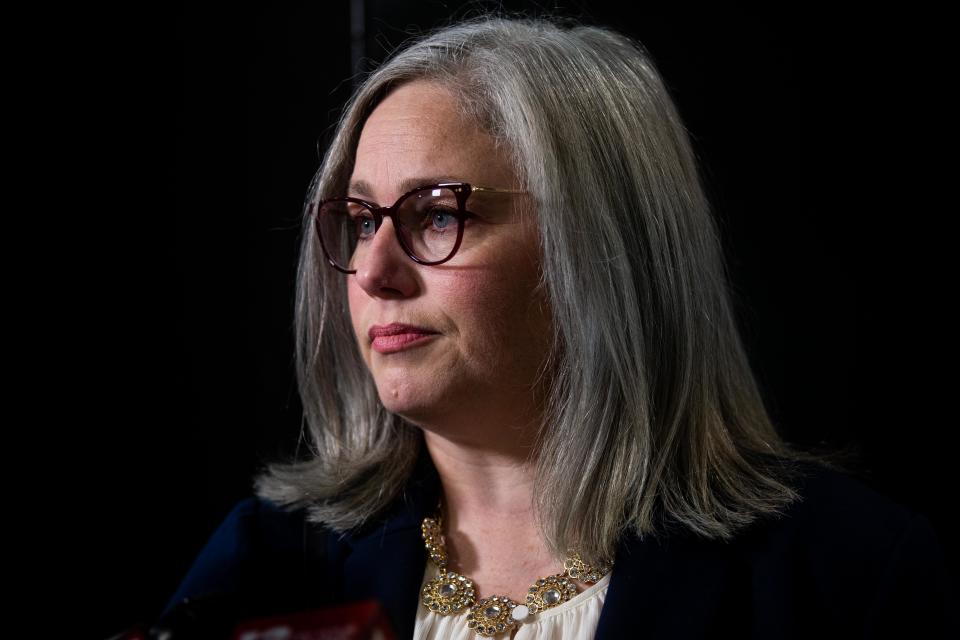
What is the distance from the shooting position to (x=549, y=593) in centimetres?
138

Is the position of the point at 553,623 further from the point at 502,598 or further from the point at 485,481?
the point at 485,481

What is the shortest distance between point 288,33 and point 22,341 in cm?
77

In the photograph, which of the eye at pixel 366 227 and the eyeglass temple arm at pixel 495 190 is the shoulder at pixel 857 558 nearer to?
the eyeglass temple arm at pixel 495 190

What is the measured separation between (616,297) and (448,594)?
502mm

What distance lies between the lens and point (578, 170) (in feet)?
4.60

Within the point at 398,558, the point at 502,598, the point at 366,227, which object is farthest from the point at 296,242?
the point at 502,598

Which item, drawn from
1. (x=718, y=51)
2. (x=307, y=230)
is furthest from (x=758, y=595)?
(x=718, y=51)

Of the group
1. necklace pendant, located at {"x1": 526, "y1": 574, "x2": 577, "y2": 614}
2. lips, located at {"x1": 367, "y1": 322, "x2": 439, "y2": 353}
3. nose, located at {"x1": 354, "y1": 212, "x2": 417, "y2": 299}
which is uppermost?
nose, located at {"x1": 354, "y1": 212, "x2": 417, "y2": 299}

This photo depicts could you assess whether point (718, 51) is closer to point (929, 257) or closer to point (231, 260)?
point (929, 257)

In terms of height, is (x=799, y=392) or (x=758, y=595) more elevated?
(x=799, y=392)

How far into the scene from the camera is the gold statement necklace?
137cm

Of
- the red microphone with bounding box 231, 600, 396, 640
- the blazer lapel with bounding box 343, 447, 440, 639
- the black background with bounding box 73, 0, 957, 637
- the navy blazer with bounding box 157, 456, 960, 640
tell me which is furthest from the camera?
the black background with bounding box 73, 0, 957, 637

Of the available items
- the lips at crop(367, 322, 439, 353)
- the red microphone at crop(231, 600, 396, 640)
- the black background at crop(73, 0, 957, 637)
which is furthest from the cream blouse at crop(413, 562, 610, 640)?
the black background at crop(73, 0, 957, 637)

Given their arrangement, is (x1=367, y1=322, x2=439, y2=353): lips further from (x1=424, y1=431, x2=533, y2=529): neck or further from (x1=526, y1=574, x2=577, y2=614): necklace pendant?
(x1=526, y1=574, x2=577, y2=614): necklace pendant
